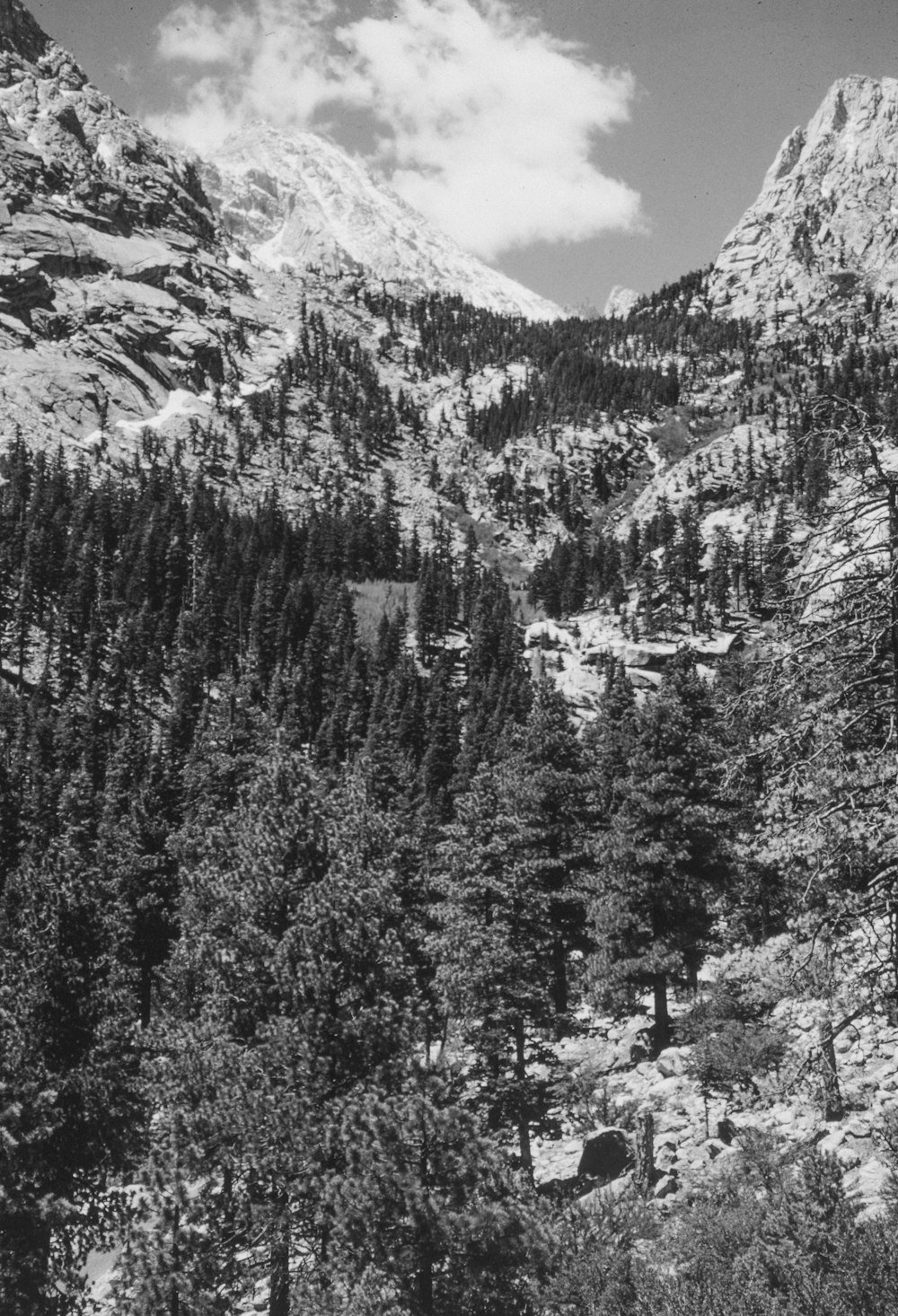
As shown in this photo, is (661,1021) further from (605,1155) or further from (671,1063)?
(605,1155)

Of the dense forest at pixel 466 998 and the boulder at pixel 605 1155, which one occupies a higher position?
the dense forest at pixel 466 998

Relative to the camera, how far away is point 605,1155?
1820 cm

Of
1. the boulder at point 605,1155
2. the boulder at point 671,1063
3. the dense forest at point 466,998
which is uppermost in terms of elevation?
the dense forest at point 466,998

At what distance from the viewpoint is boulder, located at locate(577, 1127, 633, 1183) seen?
58.2 feet

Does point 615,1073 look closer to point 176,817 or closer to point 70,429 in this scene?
point 176,817

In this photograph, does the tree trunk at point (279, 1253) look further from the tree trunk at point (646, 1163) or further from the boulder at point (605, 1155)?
the boulder at point (605, 1155)

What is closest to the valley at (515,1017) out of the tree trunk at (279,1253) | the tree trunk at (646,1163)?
the tree trunk at (279,1253)

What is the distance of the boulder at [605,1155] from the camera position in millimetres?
17750

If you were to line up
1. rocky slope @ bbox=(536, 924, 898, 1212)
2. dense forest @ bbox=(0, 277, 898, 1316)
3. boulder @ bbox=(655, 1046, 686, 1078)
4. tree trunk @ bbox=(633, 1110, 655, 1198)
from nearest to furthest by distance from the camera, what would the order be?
Result: 1. dense forest @ bbox=(0, 277, 898, 1316)
2. rocky slope @ bbox=(536, 924, 898, 1212)
3. tree trunk @ bbox=(633, 1110, 655, 1198)
4. boulder @ bbox=(655, 1046, 686, 1078)

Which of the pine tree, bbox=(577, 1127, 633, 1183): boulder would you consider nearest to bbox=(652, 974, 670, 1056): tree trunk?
the pine tree

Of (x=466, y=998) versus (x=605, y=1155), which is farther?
(x=466, y=998)

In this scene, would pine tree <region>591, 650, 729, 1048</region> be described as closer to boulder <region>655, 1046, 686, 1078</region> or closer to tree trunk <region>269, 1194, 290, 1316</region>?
boulder <region>655, 1046, 686, 1078</region>

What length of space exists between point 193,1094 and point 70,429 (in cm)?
19026

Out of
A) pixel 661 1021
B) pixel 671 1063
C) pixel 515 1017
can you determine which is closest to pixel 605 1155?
pixel 515 1017
